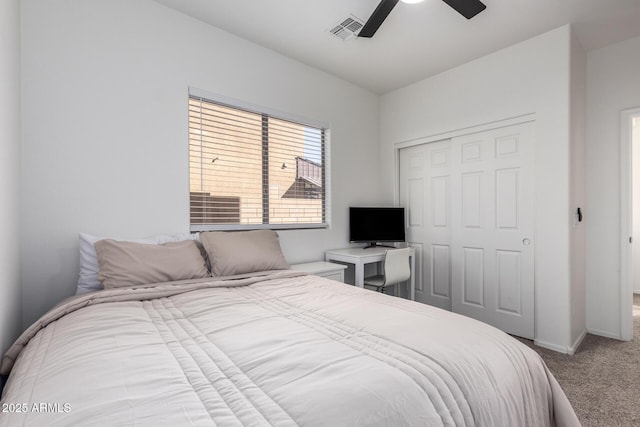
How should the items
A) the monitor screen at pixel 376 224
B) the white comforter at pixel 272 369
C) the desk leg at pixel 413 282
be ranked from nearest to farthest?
1. the white comforter at pixel 272 369
2. the desk leg at pixel 413 282
3. the monitor screen at pixel 376 224

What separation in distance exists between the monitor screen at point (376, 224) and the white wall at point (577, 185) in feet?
5.11

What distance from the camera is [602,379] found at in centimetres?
215

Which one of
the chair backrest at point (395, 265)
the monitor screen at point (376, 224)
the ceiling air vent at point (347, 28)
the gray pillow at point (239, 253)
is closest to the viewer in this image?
the gray pillow at point (239, 253)

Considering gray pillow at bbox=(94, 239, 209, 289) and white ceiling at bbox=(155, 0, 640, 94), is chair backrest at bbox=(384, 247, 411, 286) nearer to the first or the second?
gray pillow at bbox=(94, 239, 209, 289)

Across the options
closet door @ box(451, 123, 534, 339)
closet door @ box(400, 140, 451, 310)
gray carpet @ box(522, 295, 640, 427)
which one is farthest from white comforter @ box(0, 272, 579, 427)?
closet door @ box(400, 140, 451, 310)

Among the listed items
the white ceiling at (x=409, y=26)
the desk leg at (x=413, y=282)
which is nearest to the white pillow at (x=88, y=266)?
the white ceiling at (x=409, y=26)

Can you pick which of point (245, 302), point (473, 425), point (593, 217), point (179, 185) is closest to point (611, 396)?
point (593, 217)

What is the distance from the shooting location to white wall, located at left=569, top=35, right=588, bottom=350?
2.61 metres

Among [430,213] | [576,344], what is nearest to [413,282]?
[430,213]

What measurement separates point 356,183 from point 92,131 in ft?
8.47

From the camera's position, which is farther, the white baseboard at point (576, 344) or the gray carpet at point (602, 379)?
the white baseboard at point (576, 344)

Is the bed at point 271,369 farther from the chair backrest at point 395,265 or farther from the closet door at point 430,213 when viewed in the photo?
the closet door at point 430,213

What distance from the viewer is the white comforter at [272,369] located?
0.70 m

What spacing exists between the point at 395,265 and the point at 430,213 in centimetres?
95
